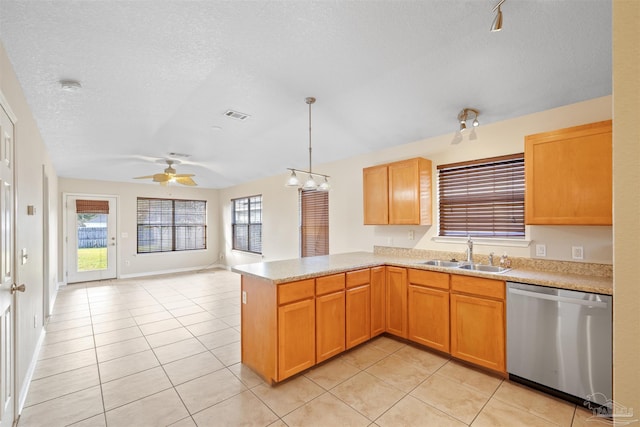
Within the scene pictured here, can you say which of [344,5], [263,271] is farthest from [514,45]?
[263,271]

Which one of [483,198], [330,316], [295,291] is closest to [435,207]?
[483,198]

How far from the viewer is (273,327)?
2.48m

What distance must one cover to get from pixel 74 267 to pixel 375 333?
705 centimetres

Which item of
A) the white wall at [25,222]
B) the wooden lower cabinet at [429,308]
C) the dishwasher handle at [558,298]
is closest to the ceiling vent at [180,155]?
the white wall at [25,222]

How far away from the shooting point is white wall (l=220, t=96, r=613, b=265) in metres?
2.68

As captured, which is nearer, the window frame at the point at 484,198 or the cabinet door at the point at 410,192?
the window frame at the point at 484,198

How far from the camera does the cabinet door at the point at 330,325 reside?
2.79 metres

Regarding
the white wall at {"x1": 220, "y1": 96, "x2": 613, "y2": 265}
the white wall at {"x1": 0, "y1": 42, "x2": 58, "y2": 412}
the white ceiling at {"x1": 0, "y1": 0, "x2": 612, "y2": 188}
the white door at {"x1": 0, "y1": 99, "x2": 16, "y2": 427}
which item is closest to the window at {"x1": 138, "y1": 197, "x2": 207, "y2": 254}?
the white wall at {"x1": 220, "y1": 96, "x2": 613, "y2": 265}

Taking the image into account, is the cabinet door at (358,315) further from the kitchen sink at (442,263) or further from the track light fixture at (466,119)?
the track light fixture at (466,119)

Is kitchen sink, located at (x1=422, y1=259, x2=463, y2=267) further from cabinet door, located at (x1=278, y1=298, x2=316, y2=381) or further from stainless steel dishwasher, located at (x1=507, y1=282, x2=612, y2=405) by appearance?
cabinet door, located at (x1=278, y1=298, x2=316, y2=381)

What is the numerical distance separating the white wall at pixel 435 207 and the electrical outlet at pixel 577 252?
0.09ft

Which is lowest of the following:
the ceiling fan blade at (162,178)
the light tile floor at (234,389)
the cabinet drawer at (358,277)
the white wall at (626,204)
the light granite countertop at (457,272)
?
the light tile floor at (234,389)

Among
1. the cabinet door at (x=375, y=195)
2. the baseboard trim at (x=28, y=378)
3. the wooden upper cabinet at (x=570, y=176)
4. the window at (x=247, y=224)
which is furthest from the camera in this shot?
the window at (x=247, y=224)

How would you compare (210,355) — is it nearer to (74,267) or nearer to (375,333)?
(375,333)
